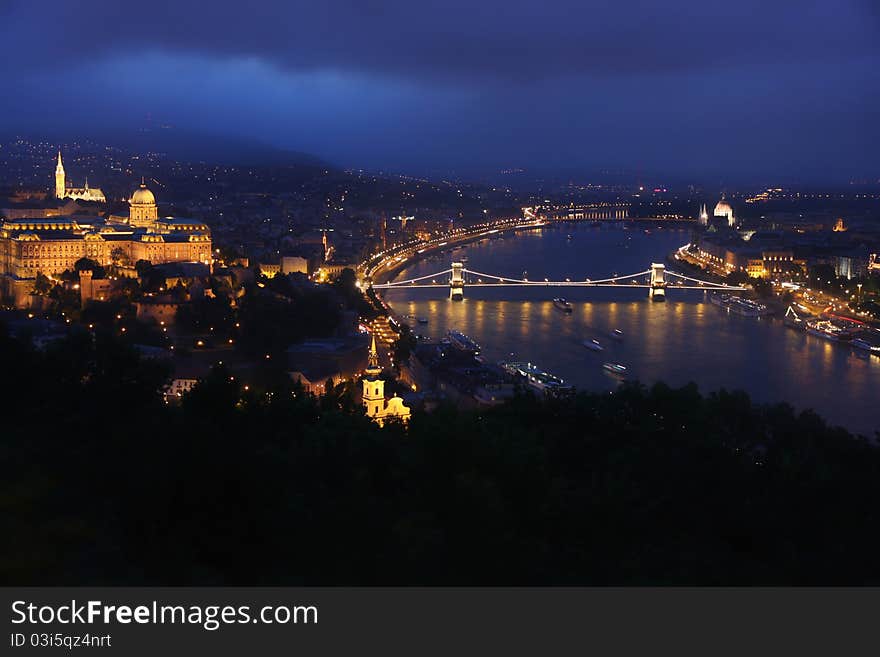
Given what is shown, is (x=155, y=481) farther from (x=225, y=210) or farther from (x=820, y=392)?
(x=225, y=210)

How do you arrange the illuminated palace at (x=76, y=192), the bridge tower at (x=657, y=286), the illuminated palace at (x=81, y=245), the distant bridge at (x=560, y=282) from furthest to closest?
the illuminated palace at (x=76, y=192), the distant bridge at (x=560, y=282), the bridge tower at (x=657, y=286), the illuminated palace at (x=81, y=245)

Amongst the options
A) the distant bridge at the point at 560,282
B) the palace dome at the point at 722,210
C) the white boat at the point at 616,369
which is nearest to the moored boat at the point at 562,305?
the distant bridge at the point at 560,282

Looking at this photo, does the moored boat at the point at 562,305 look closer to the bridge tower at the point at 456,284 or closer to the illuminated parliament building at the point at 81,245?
the bridge tower at the point at 456,284

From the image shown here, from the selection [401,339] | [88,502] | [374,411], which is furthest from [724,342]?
[88,502]

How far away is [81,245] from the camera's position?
9500 millimetres

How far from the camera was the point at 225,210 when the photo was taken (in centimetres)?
2177

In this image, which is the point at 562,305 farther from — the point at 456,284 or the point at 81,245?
the point at 81,245

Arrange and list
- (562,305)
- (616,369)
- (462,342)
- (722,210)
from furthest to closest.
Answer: (722,210), (562,305), (462,342), (616,369)

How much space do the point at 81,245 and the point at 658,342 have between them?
5.37 m

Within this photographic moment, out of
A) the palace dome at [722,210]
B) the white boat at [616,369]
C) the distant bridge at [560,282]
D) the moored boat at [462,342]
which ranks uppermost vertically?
the palace dome at [722,210]

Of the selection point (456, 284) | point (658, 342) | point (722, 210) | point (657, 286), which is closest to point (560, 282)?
point (657, 286)

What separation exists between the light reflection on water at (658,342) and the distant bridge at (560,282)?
0.38ft

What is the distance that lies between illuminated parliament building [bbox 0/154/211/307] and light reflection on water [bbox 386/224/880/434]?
249 centimetres

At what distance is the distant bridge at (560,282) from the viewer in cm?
1299
